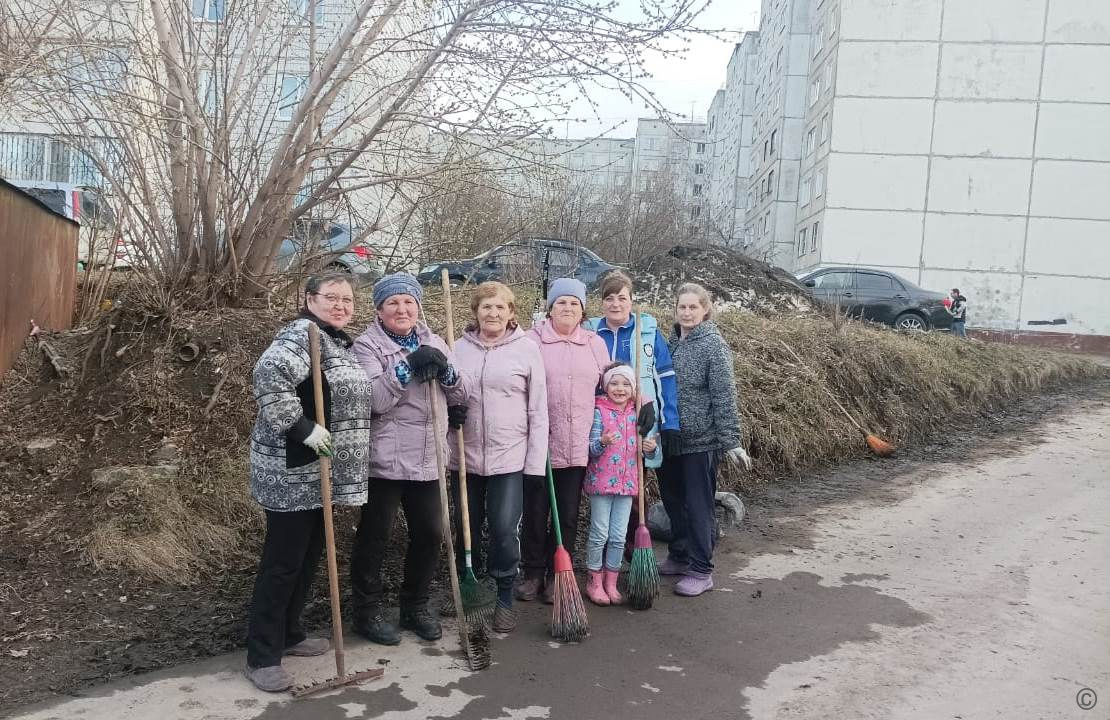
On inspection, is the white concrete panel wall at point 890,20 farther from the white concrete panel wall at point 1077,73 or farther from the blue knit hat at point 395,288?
the blue knit hat at point 395,288

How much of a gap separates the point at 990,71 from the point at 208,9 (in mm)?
26346

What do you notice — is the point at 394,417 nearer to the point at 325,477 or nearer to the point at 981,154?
the point at 325,477

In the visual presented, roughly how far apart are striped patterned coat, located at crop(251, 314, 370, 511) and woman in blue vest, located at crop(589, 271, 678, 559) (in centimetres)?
162

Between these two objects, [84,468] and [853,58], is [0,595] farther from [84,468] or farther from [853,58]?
[853,58]

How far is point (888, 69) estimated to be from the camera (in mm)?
26656

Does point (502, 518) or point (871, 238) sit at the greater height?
point (871, 238)

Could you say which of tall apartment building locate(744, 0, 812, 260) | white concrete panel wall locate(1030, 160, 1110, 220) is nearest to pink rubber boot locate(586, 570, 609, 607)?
white concrete panel wall locate(1030, 160, 1110, 220)

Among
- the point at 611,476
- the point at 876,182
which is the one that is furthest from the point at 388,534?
the point at 876,182

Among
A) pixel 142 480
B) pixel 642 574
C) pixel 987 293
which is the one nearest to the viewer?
pixel 642 574

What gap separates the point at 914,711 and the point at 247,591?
10.6 feet

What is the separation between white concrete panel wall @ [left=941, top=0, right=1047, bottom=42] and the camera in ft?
83.9

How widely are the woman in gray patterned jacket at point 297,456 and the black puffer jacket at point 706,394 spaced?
1.89 m

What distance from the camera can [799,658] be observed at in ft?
12.3

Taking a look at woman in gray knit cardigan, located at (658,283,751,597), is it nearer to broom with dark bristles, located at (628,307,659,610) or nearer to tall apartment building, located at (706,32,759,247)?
broom with dark bristles, located at (628,307,659,610)
